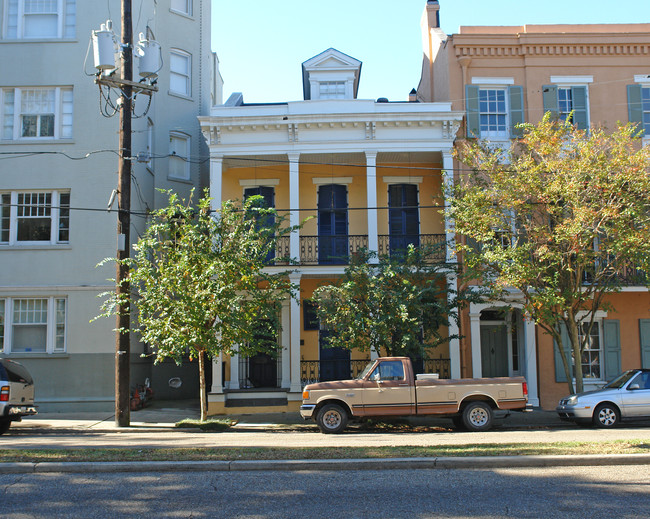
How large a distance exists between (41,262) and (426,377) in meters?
12.1

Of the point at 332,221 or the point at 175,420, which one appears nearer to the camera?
the point at 175,420

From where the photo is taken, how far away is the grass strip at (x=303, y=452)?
8.90m

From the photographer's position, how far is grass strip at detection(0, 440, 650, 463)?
29.2ft

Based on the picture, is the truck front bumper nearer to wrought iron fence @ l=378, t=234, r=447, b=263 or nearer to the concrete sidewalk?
the concrete sidewalk

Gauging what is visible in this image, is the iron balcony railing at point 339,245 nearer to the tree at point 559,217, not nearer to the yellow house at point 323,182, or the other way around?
the yellow house at point 323,182

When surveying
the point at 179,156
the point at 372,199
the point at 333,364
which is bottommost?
the point at 333,364

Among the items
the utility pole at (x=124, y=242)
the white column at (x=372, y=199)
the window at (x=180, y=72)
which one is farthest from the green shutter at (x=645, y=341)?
the window at (x=180, y=72)

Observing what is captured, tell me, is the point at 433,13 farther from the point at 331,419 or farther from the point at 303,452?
the point at 303,452

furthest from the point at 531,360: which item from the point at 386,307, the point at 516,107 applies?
the point at 516,107

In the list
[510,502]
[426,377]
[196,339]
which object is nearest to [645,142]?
[426,377]

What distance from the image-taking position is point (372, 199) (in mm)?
19625

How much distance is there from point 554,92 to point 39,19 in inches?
649

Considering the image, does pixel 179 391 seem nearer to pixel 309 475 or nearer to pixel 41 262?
pixel 41 262

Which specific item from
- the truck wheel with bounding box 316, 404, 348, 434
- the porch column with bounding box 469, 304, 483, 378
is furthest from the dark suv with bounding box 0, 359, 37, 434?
the porch column with bounding box 469, 304, 483, 378
